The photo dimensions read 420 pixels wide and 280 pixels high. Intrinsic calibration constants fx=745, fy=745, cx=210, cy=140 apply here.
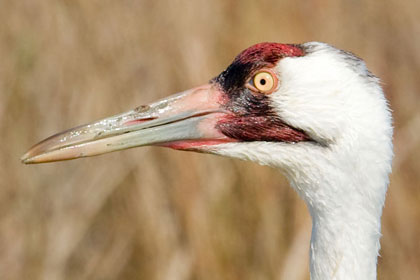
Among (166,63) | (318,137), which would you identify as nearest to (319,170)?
(318,137)

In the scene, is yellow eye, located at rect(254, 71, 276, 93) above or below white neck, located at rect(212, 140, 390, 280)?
above

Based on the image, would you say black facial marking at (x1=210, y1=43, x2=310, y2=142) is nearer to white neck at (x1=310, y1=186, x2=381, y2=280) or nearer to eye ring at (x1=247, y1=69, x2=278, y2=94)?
eye ring at (x1=247, y1=69, x2=278, y2=94)

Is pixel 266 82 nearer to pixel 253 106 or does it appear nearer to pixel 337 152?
pixel 253 106

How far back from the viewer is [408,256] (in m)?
5.16

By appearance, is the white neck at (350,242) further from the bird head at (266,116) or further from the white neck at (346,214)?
the bird head at (266,116)

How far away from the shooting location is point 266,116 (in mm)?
2846

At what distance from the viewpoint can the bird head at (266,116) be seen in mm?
2672

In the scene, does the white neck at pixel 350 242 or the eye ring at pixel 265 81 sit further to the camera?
the eye ring at pixel 265 81

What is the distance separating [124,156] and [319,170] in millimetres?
2530

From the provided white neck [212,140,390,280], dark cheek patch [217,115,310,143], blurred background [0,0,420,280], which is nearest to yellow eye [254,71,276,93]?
dark cheek patch [217,115,310,143]

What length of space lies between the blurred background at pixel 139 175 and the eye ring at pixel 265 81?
2002 mm

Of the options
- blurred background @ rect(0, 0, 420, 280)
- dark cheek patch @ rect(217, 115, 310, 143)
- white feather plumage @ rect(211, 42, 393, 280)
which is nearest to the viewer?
white feather plumage @ rect(211, 42, 393, 280)

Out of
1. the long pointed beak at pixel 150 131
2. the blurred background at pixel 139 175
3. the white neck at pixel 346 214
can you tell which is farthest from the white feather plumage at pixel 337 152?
the blurred background at pixel 139 175

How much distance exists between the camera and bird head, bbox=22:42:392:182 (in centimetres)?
267
